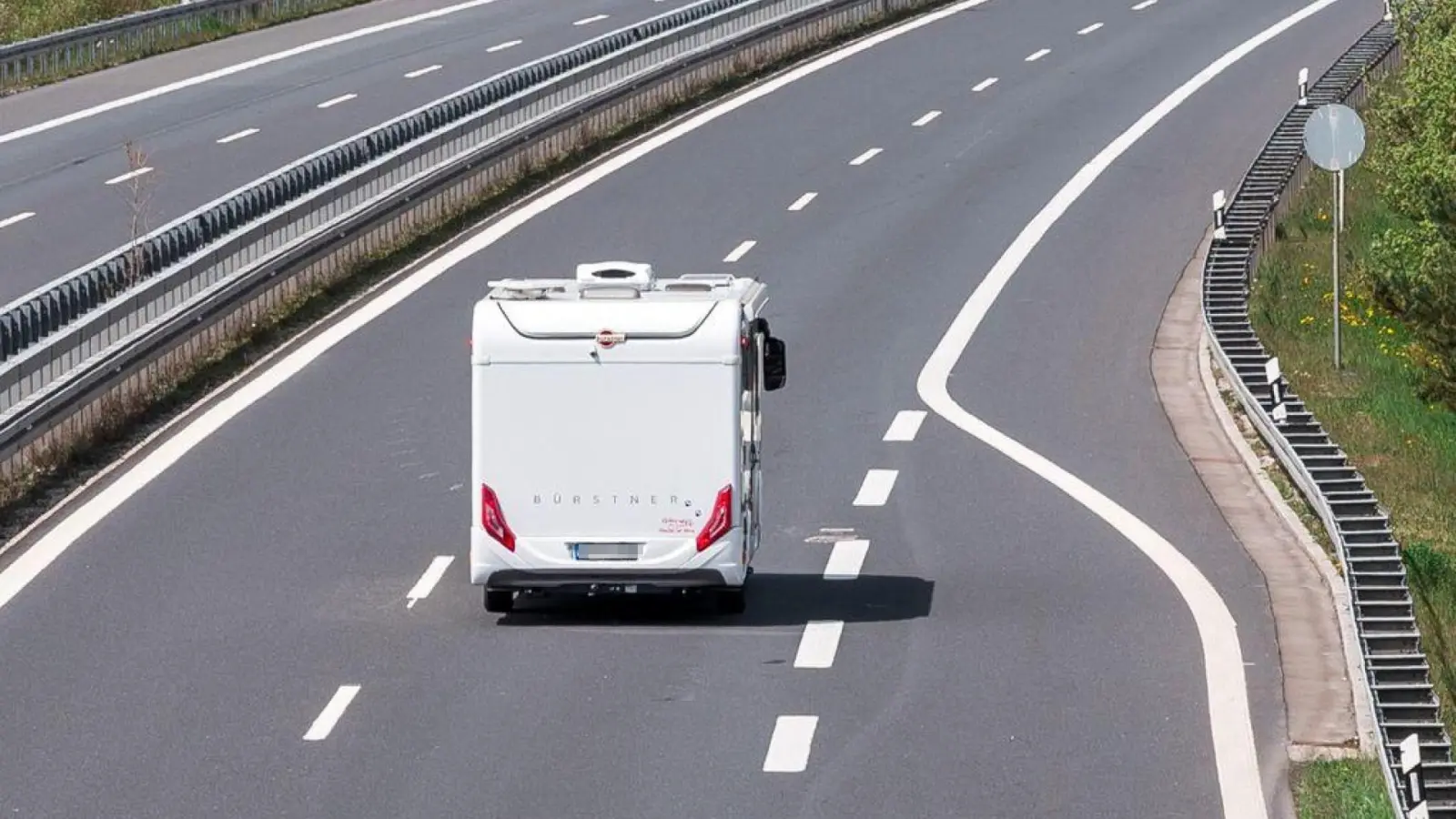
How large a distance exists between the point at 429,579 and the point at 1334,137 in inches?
588

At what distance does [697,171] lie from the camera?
136ft

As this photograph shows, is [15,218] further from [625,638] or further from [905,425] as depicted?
[625,638]

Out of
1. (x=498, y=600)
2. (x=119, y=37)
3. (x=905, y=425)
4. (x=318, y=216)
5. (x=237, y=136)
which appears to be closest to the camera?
(x=498, y=600)

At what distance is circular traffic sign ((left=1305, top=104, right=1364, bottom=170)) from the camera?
31.8 metres

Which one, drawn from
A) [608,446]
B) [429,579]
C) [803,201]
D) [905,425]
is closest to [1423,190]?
[803,201]

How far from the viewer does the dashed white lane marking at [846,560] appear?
69.6 feet

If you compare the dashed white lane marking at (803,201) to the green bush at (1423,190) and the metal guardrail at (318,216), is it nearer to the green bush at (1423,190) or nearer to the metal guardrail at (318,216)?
the metal guardrail at (318,216)

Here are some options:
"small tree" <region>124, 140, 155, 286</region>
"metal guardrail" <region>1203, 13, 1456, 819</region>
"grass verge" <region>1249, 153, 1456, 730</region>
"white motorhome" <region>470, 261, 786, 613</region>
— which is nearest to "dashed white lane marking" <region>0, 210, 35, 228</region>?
"small tree" <region>124, 140, 155, 286</region>

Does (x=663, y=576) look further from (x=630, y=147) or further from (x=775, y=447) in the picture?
(x=630, y=147)

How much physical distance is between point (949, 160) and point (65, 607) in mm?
25145

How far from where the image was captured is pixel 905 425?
26.8 metres

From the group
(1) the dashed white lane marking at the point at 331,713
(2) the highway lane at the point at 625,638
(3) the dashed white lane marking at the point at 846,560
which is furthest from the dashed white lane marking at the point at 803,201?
(1) the dashed white lane marking at the point at 331,713

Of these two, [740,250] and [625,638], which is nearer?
[625,638]

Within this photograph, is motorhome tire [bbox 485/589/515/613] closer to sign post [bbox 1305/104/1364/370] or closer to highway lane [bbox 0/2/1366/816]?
highway lane [bbox 0/2/1366/816]
